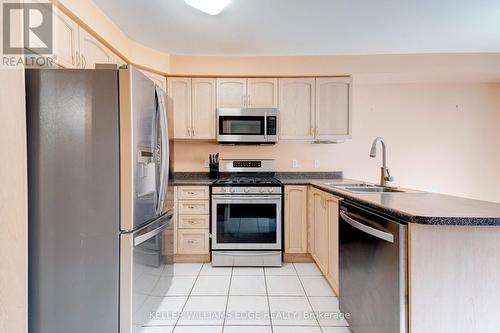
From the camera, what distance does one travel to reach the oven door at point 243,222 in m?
2.72

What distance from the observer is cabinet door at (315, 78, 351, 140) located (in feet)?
9.97

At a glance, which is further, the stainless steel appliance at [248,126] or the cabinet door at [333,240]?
the stainless steel appliance at [248,126]

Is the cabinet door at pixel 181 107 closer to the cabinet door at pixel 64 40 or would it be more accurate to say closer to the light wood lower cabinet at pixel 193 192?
the light wood lower cabinet at pixel 193 192

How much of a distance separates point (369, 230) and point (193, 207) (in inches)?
76.8

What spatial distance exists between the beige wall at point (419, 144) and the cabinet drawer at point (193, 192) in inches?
23.8

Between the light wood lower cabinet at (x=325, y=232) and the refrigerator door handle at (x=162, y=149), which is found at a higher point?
the refrigerator door handle at (x=162, y=149)

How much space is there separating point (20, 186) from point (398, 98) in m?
3.95

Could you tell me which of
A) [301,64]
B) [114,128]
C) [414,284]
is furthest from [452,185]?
[114,128]

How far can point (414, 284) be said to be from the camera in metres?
1.08

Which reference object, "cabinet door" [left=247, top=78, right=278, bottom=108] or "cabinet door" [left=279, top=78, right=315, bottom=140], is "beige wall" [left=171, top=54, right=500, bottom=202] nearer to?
"cabinet door" [left=279, top=78, right=315, bottom=140]

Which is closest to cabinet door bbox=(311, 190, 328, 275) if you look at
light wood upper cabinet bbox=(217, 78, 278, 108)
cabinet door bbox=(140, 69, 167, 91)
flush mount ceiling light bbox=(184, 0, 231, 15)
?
light wood upper cabinet bbox=(217, 78, 278, 108)

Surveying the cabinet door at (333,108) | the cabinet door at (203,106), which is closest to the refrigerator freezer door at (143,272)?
the cabinet door at (203,106)

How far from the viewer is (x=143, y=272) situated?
1.62 metres

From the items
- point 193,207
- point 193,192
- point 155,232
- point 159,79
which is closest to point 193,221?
point 193,207
